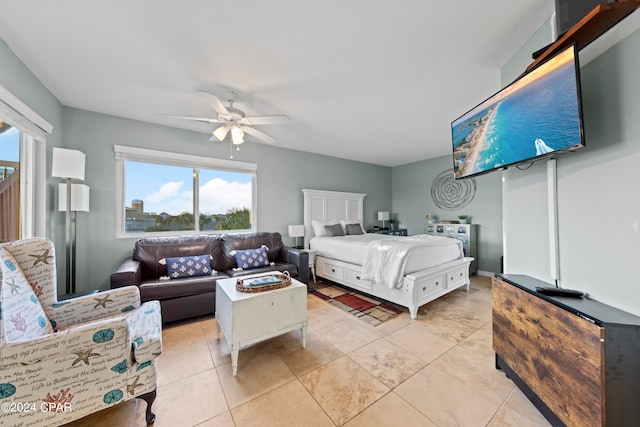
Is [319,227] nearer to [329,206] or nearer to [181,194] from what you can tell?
[329,206]

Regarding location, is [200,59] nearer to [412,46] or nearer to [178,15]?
[178,15]

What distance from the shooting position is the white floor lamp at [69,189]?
232cm

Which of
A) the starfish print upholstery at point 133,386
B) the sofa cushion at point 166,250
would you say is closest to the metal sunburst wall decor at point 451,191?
the sofa cushion at point 166,250

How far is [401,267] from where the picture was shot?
9.05ft

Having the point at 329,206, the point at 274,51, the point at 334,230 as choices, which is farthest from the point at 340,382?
the point at 329,206

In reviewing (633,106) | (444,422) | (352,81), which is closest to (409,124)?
(352,81)

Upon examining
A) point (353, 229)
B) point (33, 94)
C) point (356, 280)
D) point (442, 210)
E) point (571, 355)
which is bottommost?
point (356, 280)

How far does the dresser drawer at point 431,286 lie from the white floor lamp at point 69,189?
13.2 ft

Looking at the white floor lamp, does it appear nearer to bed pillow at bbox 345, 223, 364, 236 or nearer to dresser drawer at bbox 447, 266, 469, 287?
bed pillow at bbox 345, 223, 364, 236

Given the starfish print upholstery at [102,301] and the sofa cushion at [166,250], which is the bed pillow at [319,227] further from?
the starfish print upholstery at [102,301]

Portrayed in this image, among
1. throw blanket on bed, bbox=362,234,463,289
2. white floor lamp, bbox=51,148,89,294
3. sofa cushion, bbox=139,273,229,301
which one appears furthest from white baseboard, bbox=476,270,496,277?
white floor lamp, bbox=51,148,89,294

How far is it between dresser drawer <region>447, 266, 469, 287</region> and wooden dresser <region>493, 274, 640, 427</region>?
5.49 feet

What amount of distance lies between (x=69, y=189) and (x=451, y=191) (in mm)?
6427

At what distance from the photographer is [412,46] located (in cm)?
185
